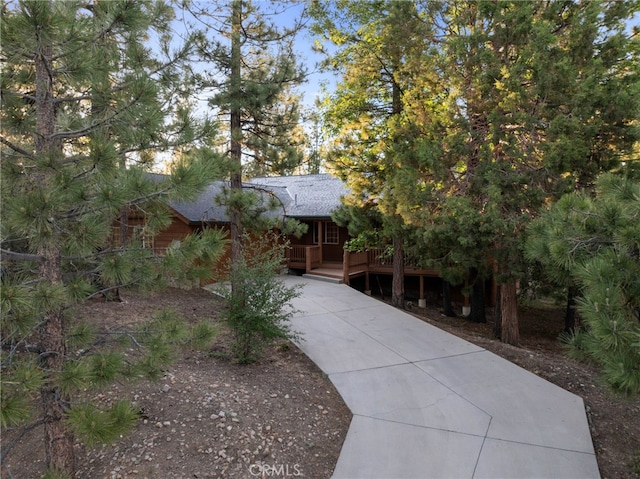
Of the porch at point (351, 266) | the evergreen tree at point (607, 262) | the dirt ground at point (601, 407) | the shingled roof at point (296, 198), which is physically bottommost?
the dirt ground at point (601, 407)

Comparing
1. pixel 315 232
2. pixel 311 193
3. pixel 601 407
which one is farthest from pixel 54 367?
pixel 311 193

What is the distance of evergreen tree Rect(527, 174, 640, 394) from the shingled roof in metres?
9.51

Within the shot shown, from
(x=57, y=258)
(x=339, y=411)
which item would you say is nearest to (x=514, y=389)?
(x=339, y=411)

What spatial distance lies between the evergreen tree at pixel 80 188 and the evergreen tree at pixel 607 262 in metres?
2.95

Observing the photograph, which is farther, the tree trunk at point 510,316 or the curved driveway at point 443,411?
the tree trunk at point 510,316

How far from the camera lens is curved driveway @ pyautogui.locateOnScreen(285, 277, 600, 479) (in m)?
3.97

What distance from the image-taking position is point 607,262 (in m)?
2.98

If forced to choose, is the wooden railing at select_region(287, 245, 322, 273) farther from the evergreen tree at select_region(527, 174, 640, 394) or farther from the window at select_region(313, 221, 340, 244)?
the evergreen tree at select_region(527, 174, 640, 394)

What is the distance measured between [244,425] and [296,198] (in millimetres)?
13571

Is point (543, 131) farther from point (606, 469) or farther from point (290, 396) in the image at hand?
point (290, 396)

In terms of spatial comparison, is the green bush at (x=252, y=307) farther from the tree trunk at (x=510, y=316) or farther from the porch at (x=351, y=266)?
the porch at (x=351, y=266)

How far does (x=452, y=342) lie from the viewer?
7727 mm

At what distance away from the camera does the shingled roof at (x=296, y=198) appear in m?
12.9

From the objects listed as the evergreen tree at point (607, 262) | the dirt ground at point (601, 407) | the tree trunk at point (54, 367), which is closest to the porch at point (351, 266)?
the dirt ground at point (601, 407)
